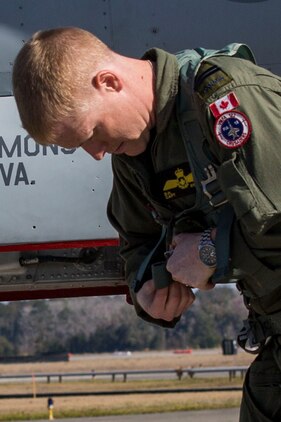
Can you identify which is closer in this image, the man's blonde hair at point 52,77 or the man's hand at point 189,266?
the man's blonde hair at point 52,77

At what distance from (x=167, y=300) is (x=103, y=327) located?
4750 inches

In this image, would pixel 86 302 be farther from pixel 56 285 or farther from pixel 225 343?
pixel 56 285

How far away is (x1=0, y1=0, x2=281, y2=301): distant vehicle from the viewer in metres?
6.15

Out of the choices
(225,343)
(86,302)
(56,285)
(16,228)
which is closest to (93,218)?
(16,228)

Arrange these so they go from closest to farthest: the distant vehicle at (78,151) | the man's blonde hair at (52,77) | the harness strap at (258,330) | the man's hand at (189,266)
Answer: the man's blonde hair at (52,77), the man's hand at (189,266), the harness strap at (258,330), the distant vehicle at (78,151)

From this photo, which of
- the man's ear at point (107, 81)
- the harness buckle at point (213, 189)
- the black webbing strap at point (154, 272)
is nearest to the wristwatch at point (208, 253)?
the harness buckle at point (213, 189)

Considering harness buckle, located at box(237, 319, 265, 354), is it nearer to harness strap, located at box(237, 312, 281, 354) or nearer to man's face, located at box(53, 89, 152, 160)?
harness strap, located at box(237, 312, 281, 354)

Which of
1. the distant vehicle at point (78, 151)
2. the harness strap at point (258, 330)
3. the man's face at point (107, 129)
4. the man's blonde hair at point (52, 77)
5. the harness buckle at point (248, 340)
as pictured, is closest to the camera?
the man's blonde hair at point (52, 77)

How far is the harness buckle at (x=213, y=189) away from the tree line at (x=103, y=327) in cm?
10332

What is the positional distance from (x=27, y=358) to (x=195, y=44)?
68.0 metres

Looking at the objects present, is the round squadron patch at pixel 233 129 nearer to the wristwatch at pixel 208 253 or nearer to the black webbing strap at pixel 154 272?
the wristwatch at pixel 208 253

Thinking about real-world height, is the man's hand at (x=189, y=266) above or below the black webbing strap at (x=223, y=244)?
below

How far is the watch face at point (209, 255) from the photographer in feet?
8.68

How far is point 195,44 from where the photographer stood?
6203 mm
